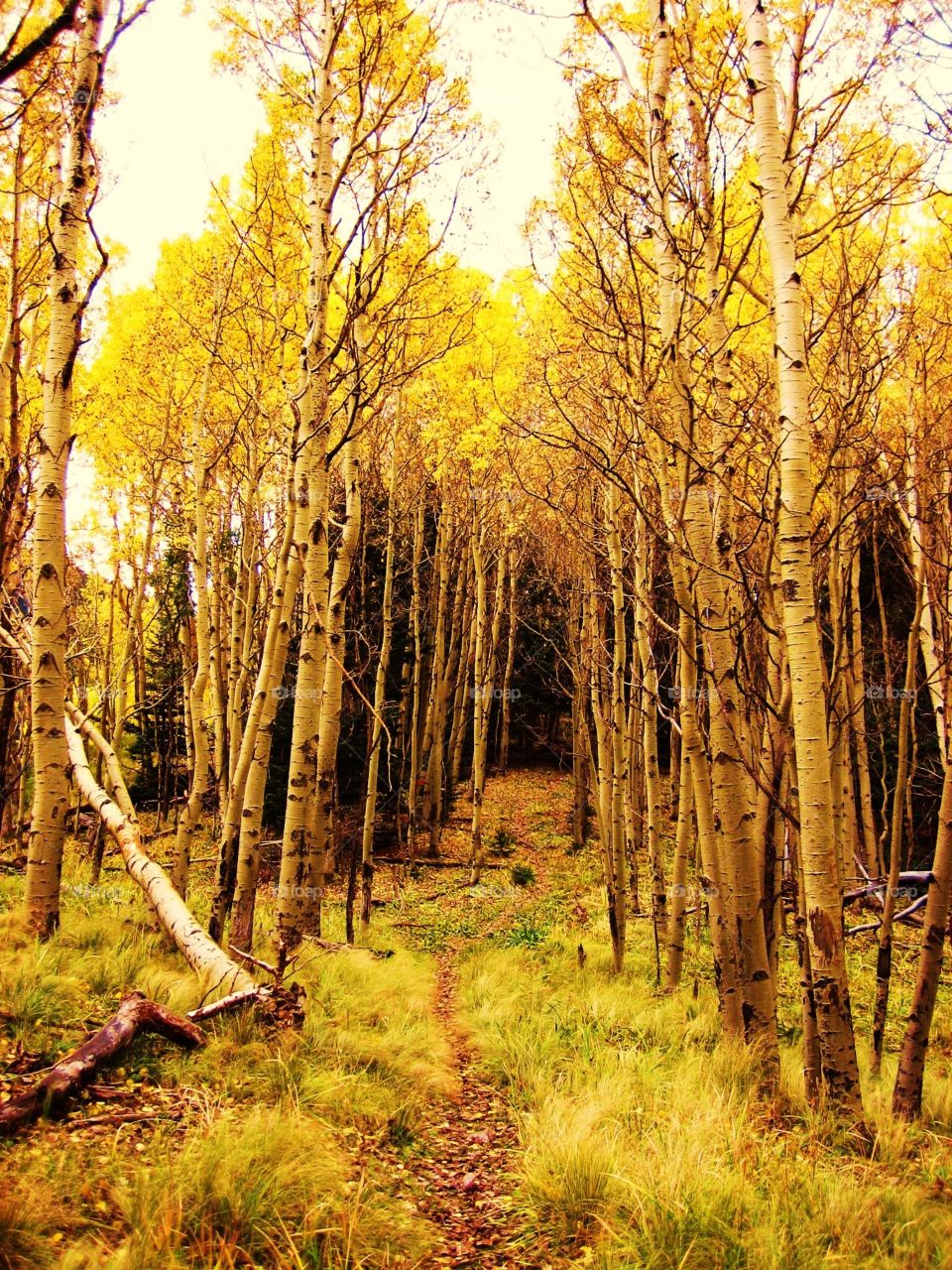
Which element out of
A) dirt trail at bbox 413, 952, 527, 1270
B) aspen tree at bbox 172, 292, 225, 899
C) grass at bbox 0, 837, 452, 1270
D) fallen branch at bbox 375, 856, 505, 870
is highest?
aspen tree at bbox 172, 292, 225, 899

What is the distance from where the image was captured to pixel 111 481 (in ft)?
37.2

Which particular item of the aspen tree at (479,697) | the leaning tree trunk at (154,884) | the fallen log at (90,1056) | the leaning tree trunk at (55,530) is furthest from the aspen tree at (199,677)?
the aspen tree at (479,697)

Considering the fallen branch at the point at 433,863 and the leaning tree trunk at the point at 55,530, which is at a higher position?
the leaning tree trunk at the point at 55,530

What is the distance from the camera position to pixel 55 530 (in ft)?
14.1

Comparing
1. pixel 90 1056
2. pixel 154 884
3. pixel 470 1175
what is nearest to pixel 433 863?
pixel 154 884

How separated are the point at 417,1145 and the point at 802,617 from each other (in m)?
3.06

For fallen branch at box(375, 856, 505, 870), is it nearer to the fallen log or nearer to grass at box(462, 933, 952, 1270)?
grass at box(462, 933, 952, 1270)

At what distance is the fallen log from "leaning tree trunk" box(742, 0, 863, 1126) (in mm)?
2935

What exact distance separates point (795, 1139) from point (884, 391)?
9.52 metres

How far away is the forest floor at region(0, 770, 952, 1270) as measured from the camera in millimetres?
2172

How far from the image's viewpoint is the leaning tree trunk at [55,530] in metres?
4.21

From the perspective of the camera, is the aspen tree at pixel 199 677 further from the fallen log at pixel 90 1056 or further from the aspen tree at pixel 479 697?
the aspen tree at pixel 479 697

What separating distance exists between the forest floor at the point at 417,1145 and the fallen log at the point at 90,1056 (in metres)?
0.07

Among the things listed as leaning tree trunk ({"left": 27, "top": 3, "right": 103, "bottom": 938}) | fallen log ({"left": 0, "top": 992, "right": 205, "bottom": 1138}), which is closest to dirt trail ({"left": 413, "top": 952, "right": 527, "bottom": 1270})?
fallen log ({"left": 0, "top": 992, "right": 205, "bottom": 1138})
